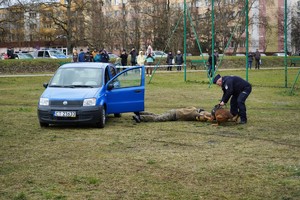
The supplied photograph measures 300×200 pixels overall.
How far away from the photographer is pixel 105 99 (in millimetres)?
13891

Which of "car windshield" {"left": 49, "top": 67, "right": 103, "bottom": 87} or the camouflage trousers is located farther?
the camouflage trousers

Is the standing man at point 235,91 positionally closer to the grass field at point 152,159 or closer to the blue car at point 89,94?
the grass field at point 152,159

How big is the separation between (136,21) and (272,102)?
46804 millimetres

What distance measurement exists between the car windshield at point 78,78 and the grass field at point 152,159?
3.99 feet

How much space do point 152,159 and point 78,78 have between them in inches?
219

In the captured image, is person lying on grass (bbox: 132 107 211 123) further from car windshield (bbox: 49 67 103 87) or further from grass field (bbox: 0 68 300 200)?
car windshield (bbox: 49 67 103 87)

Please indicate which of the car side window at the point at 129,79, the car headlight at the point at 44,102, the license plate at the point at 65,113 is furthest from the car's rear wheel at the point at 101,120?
the car headlight at the point at 44,102

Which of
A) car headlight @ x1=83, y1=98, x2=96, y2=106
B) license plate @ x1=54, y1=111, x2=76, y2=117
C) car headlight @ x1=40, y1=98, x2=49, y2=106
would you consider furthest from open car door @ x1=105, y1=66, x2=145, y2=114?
car headlight @ x1=40, y1=98, x2=49, y2=106

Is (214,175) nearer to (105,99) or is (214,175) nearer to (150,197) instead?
(150,197)

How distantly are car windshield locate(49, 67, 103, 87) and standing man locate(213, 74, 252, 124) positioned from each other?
3212mm

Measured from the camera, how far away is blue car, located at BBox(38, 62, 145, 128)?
13148 mm

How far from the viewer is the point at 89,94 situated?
43.8 feet

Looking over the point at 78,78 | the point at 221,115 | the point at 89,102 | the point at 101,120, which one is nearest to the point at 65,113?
the point at 89,102

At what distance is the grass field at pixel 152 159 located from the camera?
7.27 m
